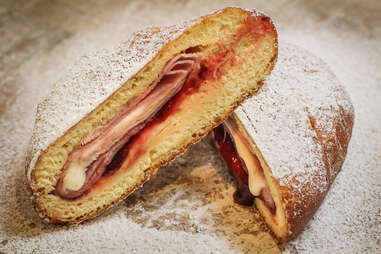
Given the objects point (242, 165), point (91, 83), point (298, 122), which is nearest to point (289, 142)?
point (298, 122)

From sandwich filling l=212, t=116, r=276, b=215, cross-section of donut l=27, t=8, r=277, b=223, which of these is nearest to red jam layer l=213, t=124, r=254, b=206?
sandwich filling l=212, t=116, r=276, b=215

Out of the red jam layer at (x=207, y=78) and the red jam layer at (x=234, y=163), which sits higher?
the red jam layer at (x=207, y=78)

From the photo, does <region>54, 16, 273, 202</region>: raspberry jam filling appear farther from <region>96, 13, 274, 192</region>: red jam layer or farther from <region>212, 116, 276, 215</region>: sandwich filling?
<region>212, 116, 276, 215</region>: sandwich filling

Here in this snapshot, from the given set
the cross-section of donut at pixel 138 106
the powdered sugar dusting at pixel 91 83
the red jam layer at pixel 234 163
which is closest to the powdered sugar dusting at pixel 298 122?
the cross-section of donut at pixel 138 106

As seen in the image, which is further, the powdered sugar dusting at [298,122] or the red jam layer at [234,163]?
the red jam layer at [234,163]

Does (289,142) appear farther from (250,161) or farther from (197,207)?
(197,207)

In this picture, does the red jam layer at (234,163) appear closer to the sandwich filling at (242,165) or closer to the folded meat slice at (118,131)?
the sandwich filling at (242,165)

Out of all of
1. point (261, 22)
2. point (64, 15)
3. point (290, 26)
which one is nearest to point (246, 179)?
point (261, 22)
